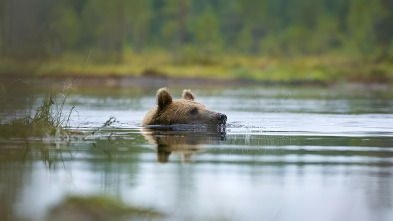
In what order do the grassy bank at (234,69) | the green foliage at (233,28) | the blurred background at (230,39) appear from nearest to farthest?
1. the grassy bank at (234,69)
2. the blurred background at (230,39)
3. the green foliage at (233,28)

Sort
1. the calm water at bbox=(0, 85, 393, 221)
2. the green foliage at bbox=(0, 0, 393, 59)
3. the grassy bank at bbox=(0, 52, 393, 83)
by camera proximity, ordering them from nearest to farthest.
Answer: the calm water at bbox=(0, 85, 393, 221)
the grassy bank at bbox=(0, 52, 393, 83)
the green foliage at bbox=(0, 0, 393, 59)

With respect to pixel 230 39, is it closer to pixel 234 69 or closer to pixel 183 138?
pixel 234 69

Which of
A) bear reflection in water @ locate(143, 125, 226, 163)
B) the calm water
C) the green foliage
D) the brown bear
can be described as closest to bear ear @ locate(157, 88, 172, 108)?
the brown bear

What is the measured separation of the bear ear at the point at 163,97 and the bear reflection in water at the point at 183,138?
1.63ft

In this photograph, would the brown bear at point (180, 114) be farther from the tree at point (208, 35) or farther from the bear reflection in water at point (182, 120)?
the tree at point (208, 35)

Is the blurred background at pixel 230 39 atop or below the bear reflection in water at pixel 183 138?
atop

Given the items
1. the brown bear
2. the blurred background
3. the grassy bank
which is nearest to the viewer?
the brown bear

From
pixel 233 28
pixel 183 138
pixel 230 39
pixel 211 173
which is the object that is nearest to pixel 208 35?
pixel 230 39

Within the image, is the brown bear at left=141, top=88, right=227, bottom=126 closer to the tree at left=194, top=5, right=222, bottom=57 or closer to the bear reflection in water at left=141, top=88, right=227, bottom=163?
the bear reflection in water at left=141, top=88, right=227, bottom=163

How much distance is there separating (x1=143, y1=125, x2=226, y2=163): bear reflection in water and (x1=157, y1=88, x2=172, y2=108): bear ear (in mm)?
498

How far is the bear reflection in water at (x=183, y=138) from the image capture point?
9843 mm

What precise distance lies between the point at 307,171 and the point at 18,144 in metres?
4.34

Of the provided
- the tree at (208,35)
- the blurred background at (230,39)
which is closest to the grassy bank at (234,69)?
the blurred background at (230,39)

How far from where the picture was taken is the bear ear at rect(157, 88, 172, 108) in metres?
13.5
